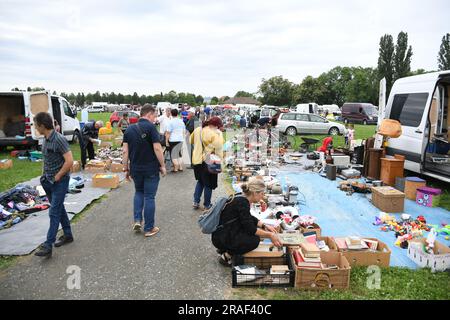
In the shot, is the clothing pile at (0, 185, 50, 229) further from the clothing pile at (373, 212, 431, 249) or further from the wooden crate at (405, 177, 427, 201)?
the wooden crate at (405, 177, 427, 201)

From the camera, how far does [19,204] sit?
6.08 m

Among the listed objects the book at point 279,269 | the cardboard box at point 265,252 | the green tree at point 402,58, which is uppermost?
the green tree at point 402,58

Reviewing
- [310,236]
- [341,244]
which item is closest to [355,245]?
[341,244]

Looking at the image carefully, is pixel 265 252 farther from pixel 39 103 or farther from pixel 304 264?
pixel 39 103

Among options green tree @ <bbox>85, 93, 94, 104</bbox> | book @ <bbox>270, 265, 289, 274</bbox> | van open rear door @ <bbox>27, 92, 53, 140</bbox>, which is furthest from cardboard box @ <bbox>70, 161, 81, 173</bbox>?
green tree @ <bbox>85, 93, 94, 104</bbox>

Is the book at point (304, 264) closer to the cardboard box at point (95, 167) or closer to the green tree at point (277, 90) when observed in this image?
the cardboard box at point (95, 167)

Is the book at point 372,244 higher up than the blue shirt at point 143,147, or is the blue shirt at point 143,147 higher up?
the blue shirt at point 143,147

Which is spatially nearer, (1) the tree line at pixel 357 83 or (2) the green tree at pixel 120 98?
(1) the tree line at pixel 357 83

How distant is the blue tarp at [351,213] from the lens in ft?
16.6

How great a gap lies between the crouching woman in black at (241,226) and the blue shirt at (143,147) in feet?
5.02

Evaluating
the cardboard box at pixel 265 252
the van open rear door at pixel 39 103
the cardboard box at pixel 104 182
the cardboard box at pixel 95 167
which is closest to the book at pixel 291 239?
the cardboard box at pixel 265 252

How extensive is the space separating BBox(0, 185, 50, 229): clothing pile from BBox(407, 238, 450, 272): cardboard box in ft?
20.1

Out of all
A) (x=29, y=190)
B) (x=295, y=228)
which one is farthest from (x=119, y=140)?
(x=295, y=228)
